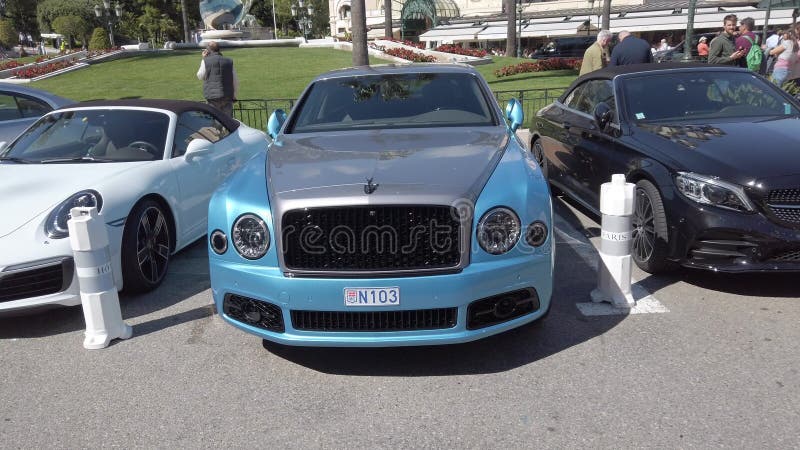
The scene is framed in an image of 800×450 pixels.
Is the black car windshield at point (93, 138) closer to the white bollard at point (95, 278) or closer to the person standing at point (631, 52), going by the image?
the white bollard at point (95, 278)

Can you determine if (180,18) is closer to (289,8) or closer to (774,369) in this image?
(289,8)

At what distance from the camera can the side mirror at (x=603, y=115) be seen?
226 inches

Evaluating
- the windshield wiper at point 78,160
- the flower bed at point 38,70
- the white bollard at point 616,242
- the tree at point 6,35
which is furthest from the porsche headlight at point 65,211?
the tree at point 6,35

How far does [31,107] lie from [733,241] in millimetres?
8395

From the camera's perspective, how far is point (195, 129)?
20.6 ft

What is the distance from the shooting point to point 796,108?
18.8 ft

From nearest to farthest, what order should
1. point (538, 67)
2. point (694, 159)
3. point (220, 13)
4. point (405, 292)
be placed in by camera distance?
1. point (405, 292)
2. point (694, 159)
3. point (538, 67)
4. point (220, 13)

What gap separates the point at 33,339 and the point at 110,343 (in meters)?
0.58

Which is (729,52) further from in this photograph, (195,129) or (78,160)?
(78,160)

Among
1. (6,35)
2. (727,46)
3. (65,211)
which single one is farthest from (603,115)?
(6,35)

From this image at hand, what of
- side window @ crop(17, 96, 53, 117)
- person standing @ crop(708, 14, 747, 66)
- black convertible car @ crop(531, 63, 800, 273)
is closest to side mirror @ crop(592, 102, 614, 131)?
black convertible car @ crop(531, 63, 800, 273)

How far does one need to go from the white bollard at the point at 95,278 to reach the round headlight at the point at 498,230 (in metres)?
2.32

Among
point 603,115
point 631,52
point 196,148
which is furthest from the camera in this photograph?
point 631,52

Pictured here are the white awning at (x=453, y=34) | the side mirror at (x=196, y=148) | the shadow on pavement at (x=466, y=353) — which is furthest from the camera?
the white awning at (x=453, y=34)
